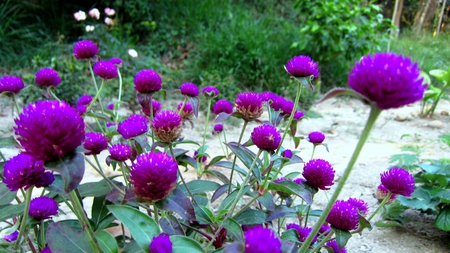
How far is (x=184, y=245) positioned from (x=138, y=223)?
0.35 ft

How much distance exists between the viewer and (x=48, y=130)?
1.89ft

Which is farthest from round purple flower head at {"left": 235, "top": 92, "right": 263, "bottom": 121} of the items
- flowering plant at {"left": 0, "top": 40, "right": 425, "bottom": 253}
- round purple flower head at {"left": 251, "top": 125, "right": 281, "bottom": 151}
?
round purple flower head at {"left": 251, "top": 125, "right": 281, "bottom": 151}

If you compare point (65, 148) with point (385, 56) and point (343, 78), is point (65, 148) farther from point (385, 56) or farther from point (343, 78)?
point (343, 78)

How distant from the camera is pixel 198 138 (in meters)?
3.05

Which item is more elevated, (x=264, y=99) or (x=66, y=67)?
(x=264, y=99)

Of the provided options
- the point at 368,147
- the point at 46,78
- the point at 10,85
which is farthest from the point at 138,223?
the point at 368,147

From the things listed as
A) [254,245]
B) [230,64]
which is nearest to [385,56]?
[254,245]

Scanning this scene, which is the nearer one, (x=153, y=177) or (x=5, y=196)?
(x=153, y=177)

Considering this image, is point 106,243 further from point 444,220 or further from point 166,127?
point 444,220

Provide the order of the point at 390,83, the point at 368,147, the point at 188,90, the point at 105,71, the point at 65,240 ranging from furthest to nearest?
the point at 368,147 < the point at 105,71 < the point at 188,90 < the point at 65,240 < the point at 390,83

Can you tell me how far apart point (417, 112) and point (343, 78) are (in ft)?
4.28

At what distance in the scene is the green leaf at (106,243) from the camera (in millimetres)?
809

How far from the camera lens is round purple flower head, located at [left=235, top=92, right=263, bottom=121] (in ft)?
3.62

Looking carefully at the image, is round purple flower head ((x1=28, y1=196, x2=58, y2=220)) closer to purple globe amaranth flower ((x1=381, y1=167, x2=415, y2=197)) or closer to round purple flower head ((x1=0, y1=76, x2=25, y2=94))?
round purple flower head ((x1=0, y1=76, x2=25, y2=94))
